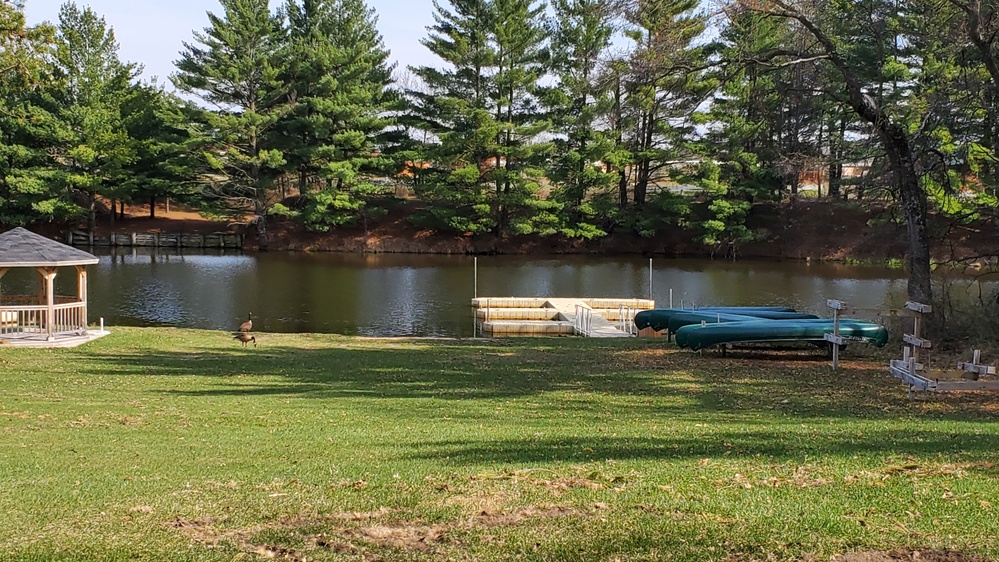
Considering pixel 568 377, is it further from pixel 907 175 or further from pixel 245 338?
pixel 907 175

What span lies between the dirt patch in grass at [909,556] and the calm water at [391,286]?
18692 millimetres

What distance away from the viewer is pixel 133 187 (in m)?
51.0

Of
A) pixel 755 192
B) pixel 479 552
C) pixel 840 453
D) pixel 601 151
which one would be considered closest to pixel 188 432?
pixel 479 552

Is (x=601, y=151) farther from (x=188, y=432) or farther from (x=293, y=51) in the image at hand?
(x=188, y=432)

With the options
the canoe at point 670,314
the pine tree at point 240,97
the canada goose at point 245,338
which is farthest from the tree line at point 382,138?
the canada goose at point 245,338

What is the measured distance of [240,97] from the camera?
50250mm

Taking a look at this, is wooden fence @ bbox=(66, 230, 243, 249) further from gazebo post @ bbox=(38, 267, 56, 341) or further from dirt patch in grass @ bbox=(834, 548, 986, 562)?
dirt patch in grass @ bbox=(834, 548, 986, 562)

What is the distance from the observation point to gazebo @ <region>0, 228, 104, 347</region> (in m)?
16.2

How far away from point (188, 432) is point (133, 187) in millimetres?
47545

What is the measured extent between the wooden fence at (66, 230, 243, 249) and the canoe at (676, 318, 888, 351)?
41.3 metres

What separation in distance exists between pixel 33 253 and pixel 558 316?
14112 millimetres

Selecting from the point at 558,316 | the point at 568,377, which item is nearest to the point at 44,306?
the point at 568,377

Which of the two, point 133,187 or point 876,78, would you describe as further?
point 133,187

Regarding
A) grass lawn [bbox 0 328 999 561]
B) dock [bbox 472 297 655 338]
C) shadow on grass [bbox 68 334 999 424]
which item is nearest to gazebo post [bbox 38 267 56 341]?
shadow on grass [bbox 68 334 999 424]
